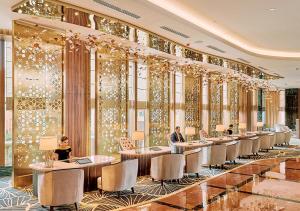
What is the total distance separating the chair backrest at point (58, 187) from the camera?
17.3ft

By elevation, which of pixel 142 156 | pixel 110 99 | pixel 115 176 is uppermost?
pixel 110 99

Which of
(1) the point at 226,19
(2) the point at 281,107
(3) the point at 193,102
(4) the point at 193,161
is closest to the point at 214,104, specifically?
(3) the point at 193,102

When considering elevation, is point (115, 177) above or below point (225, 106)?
A: below

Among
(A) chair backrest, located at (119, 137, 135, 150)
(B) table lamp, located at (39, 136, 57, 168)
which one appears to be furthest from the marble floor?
(A) chair backrest, located at (119, 137, 135, 150)

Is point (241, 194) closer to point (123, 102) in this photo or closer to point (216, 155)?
point (216, 155)

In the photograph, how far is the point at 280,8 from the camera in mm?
6371

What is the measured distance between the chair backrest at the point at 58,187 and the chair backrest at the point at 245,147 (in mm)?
7262

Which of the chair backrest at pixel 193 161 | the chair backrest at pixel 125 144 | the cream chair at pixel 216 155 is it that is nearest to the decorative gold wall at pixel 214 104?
the cream chair at pixel 216 155

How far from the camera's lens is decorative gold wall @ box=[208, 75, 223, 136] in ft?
50.4

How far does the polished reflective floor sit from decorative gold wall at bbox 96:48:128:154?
20.3 feet

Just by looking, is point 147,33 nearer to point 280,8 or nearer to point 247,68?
point 280,8

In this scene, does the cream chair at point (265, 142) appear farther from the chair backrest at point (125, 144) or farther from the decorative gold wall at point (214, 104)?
the chair backrest at point (125, 144)

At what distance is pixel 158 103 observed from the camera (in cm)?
1184

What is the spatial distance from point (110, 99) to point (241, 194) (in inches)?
287
